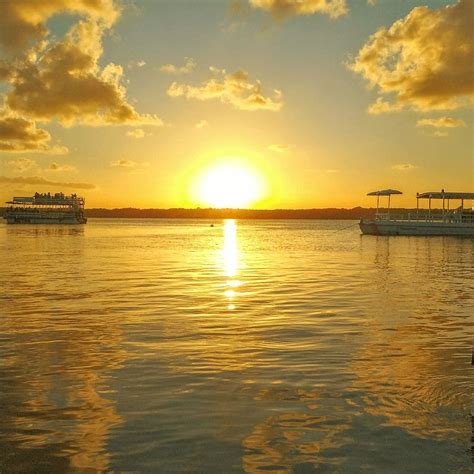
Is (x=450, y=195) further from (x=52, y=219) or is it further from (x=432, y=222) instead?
(x=52, y=219)

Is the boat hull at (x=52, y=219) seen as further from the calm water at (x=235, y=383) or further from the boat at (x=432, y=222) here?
the calm water at (x=235, y=383)

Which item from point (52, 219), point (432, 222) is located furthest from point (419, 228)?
point (52, 219)

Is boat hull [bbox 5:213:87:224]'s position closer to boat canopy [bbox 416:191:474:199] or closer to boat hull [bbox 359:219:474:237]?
boat hull [bbox 359:219:474:237]

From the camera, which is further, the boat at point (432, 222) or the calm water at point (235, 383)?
the boat at point (432, 222)

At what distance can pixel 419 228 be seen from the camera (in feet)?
228

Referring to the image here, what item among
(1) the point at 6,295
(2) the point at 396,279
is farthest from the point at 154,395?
(2) the point at 396,279

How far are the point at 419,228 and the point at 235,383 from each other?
6492 centimetres

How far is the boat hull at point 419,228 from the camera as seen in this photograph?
67.7 metres

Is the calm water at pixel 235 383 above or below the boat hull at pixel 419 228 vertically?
below

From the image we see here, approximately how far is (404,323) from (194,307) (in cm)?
639

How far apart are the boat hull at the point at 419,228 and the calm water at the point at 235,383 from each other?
50.9 metres

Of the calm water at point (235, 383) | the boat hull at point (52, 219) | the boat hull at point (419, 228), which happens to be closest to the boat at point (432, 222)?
the boat hull at point (419, 228)

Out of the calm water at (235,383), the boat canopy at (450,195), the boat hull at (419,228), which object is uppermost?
the boat canopy at (450,195)

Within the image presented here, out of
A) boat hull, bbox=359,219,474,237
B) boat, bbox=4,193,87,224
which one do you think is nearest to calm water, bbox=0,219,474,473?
boat hull, bbox=359,219,474,237
